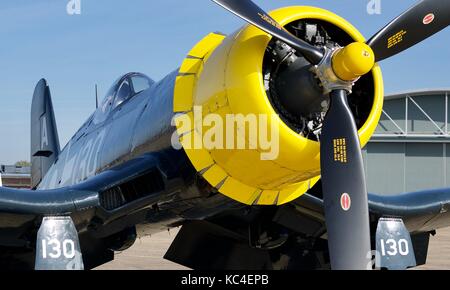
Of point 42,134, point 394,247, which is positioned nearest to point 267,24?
point 394,247

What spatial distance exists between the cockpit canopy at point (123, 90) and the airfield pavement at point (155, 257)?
3.48m

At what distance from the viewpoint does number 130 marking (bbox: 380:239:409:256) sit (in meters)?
7.30

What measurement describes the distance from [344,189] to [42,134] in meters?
9.59

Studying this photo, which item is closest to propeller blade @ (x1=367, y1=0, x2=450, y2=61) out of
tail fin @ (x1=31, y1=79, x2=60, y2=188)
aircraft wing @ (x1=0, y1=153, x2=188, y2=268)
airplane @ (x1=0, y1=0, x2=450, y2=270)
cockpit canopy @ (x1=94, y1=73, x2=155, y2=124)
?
airplane @ (x1=0, y1=0, x2=450, y2=270)

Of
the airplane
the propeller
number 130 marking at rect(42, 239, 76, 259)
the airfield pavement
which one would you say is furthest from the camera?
the airfield pavement

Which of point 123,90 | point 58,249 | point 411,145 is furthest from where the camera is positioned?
point 411,145

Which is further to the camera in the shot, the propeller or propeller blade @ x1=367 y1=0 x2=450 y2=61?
propeller blade @ x1=367 y1=0 x2=450 y2=61

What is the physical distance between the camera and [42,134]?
531 inches

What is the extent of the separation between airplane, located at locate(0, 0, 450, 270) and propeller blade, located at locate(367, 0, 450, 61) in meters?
0.01

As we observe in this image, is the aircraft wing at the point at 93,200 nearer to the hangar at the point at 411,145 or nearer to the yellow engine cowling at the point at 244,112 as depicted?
the yellow engine cowling at the point at 244,112

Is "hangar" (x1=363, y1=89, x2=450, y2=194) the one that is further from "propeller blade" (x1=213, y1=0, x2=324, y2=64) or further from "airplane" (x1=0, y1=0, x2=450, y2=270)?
"propeller blade" (x1=213, y1=0, x2=324, y2=64)

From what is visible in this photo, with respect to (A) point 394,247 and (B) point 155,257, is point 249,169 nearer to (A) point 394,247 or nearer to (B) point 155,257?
(A) point 394,247

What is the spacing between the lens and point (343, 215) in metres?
5.07
